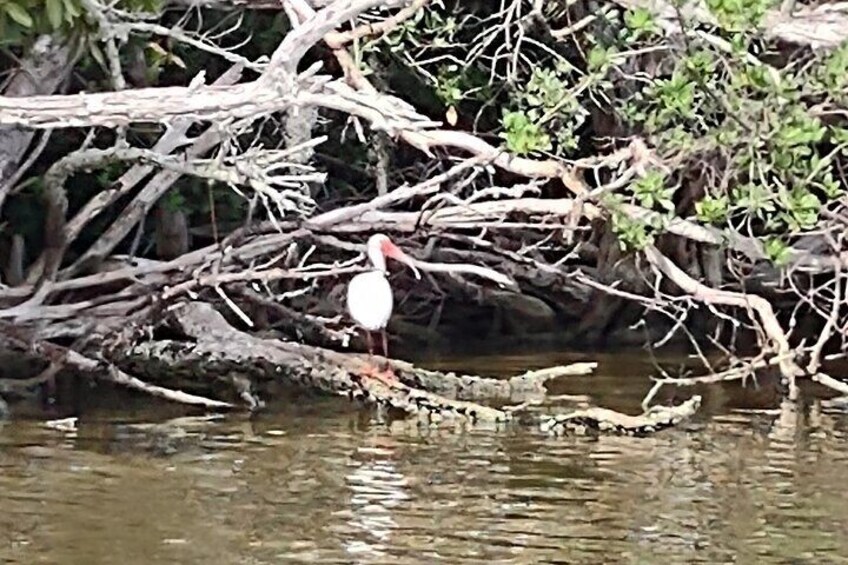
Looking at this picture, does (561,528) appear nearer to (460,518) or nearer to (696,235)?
(460,518)

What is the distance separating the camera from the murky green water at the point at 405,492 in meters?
6.95

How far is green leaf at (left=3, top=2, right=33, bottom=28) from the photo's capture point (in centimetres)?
786

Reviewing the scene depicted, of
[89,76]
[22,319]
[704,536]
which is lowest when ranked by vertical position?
[704,536]

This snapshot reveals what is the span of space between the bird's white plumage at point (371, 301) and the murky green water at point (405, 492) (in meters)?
0.70

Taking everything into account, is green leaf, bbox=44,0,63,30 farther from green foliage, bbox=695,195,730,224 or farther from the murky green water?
green foliage, bbox=695,195,730,224

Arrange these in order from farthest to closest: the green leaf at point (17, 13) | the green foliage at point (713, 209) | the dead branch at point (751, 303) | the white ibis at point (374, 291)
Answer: the white ibis at point (374, 291) < the dead branch at point (751, 303) < the green foliage at point (713, 209) < the green leaf at point (17, 13)

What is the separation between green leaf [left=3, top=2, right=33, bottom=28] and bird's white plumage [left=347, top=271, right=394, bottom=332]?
3496 millimetres

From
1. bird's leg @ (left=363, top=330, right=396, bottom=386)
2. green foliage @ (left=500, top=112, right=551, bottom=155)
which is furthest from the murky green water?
green foliage @ (left=500, top=112, right=551, bottom=155)

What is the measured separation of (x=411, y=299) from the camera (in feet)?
49.1

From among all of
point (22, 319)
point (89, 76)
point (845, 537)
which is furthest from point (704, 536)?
point (89, 76)

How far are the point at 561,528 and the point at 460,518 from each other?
410mm

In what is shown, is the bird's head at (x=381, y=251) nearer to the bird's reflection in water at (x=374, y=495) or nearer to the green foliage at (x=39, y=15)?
the bird's reflection in water at (x=374, y=495)

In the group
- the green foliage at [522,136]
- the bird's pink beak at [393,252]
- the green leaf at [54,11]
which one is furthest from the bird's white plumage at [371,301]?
the green leaf at [54,11]

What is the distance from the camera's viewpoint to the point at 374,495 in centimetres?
797
